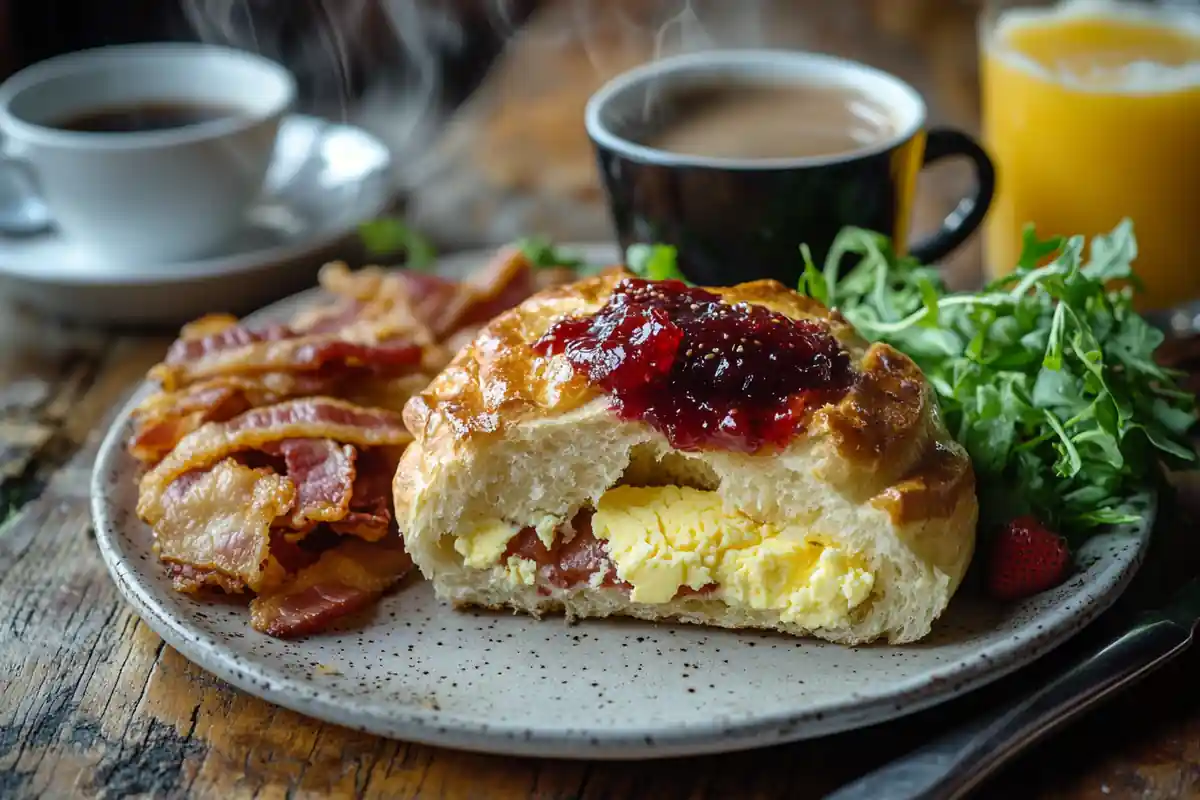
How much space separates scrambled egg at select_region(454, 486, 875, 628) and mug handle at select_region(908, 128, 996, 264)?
1433 mm

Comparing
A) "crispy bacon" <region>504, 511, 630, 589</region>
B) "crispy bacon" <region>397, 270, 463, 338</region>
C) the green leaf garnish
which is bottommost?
the green leaf garnish

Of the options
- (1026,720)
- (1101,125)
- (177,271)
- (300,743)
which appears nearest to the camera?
(1026,720)

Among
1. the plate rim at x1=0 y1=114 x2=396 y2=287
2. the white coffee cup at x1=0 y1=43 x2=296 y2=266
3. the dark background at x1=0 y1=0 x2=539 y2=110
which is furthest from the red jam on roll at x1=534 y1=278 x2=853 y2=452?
the dark background at x1=0 y1=0 x2=539 y2=110

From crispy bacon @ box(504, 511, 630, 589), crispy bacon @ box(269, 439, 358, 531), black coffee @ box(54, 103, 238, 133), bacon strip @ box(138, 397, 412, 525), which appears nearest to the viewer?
crispy bacon @ box(504, 511, 630, 589)

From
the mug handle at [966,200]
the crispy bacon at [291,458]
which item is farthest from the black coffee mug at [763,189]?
the crispy bacon at [291,458]

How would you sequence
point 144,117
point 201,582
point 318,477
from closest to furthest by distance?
point 201,582 → point 318,477 → point 144,117

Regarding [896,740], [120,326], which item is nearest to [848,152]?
[896,740]

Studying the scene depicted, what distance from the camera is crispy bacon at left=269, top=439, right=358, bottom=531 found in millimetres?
2789

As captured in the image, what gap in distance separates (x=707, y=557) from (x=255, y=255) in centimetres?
231

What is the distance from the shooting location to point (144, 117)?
4680mm

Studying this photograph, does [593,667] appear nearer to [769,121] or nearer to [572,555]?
[572,555]

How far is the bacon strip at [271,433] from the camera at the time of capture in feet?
9.49

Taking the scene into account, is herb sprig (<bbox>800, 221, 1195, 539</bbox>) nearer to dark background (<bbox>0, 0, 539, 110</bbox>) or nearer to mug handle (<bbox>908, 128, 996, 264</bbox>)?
mug handle (<bbox>908, 128, 996, 264</bbox>)

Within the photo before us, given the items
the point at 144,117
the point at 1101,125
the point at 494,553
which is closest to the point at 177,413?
the point at 494,553
